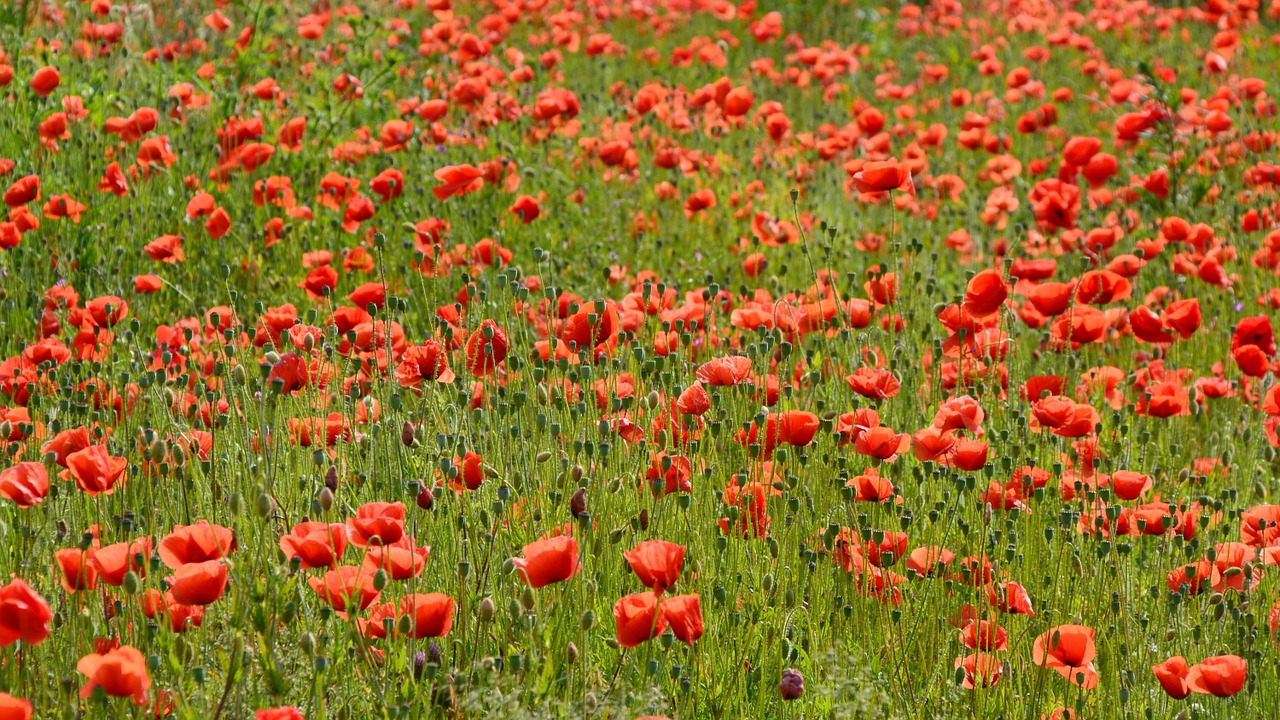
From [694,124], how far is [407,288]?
9.97 ft

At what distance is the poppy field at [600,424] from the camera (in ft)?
7.31

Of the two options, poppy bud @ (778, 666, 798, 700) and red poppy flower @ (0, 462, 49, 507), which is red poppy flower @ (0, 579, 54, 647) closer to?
red poppy flower @ (0, 462, 49, 507)

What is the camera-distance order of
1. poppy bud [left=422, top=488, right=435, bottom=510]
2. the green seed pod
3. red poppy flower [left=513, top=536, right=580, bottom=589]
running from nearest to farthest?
red poppy flower [left=513, top=536, right=580, bottom=589], the green seed pod, poppy bud [left=422, top=488, right=435, bottom=510]

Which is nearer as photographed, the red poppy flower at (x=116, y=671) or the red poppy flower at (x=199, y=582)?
the red poppy flower at (x=116, y=671)

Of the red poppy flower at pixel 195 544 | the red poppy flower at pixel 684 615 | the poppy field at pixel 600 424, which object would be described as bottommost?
the poppy field at pixel 600 424

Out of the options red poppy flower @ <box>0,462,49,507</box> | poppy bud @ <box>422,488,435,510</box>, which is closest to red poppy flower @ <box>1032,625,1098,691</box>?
poppy bud @ <box>422,488,435,510</box>

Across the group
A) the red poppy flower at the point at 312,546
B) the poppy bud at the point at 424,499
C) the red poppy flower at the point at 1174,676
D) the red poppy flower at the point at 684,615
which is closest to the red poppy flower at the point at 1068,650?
the red poppy flower at the point at 1174,676

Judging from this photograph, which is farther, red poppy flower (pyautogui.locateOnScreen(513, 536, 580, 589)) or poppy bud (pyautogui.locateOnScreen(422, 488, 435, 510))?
poppy bud (pyautogui.locateOnScreen(422, 488, 435, 510))

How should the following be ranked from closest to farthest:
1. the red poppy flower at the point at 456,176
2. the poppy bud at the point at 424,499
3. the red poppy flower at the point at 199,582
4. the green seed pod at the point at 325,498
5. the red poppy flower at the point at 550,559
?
the red poppy flower at the point at 199,582 → the red poppy flower at the point at 550,559 → the green seed pod at the point at 325,498 → the poppy bud at the point at 424,499 → the red poppy flower at the point at 456,176

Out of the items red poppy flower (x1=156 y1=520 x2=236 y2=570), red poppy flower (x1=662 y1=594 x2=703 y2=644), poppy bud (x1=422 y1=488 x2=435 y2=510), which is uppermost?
red poppy flower (x1=156 y1=520 x2=236 y2=570)

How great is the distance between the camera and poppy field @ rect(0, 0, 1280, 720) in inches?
87.7

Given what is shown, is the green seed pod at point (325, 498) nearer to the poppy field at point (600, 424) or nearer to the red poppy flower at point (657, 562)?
the poppy field at point (600, 424)

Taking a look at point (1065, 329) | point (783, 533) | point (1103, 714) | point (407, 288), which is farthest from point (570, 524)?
point (407, 288)

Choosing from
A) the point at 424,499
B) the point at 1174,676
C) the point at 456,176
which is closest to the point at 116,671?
the point at 424,499
